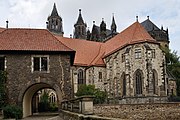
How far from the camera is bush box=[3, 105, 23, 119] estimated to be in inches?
792

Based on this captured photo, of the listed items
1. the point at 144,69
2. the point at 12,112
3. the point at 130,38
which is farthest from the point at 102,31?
the point at 12,112

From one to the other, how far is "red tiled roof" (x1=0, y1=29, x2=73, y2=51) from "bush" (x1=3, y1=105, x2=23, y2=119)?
196 inches

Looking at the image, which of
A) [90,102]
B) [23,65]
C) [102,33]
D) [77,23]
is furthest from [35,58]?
[77,23]

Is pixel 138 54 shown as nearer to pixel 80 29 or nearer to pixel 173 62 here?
pixel 173 62

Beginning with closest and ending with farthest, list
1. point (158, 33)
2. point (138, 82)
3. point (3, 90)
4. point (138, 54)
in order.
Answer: point (3, 90), point (138, 82), point (138, 54), point (158, 33)

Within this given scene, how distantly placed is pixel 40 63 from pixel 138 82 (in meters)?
17.3

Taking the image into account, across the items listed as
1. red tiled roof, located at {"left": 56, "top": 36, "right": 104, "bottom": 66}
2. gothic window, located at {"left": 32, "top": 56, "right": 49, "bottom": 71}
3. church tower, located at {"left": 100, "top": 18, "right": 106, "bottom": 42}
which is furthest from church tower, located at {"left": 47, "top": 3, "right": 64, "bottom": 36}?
gothic window, located at {"left": 32, "top": 56, "right": 49, "bottom": 71}

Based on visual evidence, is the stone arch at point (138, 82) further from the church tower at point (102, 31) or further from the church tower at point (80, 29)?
the church tower at point (80, 29)

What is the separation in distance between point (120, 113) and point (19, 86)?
9801mm

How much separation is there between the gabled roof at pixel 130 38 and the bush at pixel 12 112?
21.3m

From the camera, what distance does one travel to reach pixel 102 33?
6762 centimetres

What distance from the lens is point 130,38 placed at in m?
40.1

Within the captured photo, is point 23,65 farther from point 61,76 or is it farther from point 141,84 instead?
point 141,84

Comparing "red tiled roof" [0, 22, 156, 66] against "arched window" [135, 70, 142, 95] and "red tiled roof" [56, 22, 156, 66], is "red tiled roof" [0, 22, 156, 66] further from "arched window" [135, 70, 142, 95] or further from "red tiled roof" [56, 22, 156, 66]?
"arched window" [135, 70, 142, 95]
